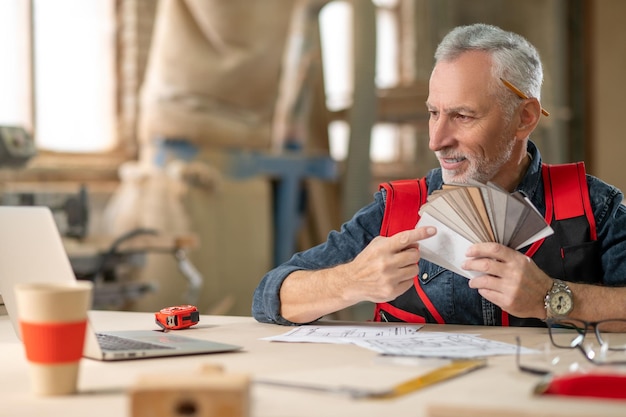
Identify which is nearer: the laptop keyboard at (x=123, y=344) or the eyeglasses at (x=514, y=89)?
the laptop keyboard at (x=123, y=344)

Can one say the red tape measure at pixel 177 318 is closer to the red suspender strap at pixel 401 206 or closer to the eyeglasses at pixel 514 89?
the red suspender strap at pixel 401 206

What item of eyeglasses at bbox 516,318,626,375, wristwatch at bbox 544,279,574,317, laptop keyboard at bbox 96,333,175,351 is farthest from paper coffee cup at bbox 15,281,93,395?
wristwatch at bbox 544,279,574,317

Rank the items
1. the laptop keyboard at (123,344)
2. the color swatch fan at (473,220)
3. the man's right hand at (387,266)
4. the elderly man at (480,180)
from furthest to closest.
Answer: the elderly man at (480,180) < the man's right hand at (387,266) < the color swatch fan at (473,220) < the laptop keyboard at (123,344)

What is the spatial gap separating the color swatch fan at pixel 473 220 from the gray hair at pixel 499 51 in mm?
485

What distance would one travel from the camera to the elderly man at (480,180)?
1.99 metres

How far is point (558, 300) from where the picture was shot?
1.78 meters

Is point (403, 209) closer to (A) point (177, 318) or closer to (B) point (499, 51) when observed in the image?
(B) point (499, 51)

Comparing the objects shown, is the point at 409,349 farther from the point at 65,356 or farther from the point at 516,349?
the point at 65,356

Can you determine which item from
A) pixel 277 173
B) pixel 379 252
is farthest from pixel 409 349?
pixel 277 173

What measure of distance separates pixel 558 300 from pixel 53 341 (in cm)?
103

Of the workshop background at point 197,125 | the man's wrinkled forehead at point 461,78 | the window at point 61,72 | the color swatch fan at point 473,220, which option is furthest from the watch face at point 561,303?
the window at point 61,72

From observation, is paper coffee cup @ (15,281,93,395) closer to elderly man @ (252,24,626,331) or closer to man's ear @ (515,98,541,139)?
elderly man @ (252,24,626,331)

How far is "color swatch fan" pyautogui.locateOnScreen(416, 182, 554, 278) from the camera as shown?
165 cm

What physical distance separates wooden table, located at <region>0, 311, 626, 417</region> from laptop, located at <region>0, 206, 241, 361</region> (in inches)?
1.0
